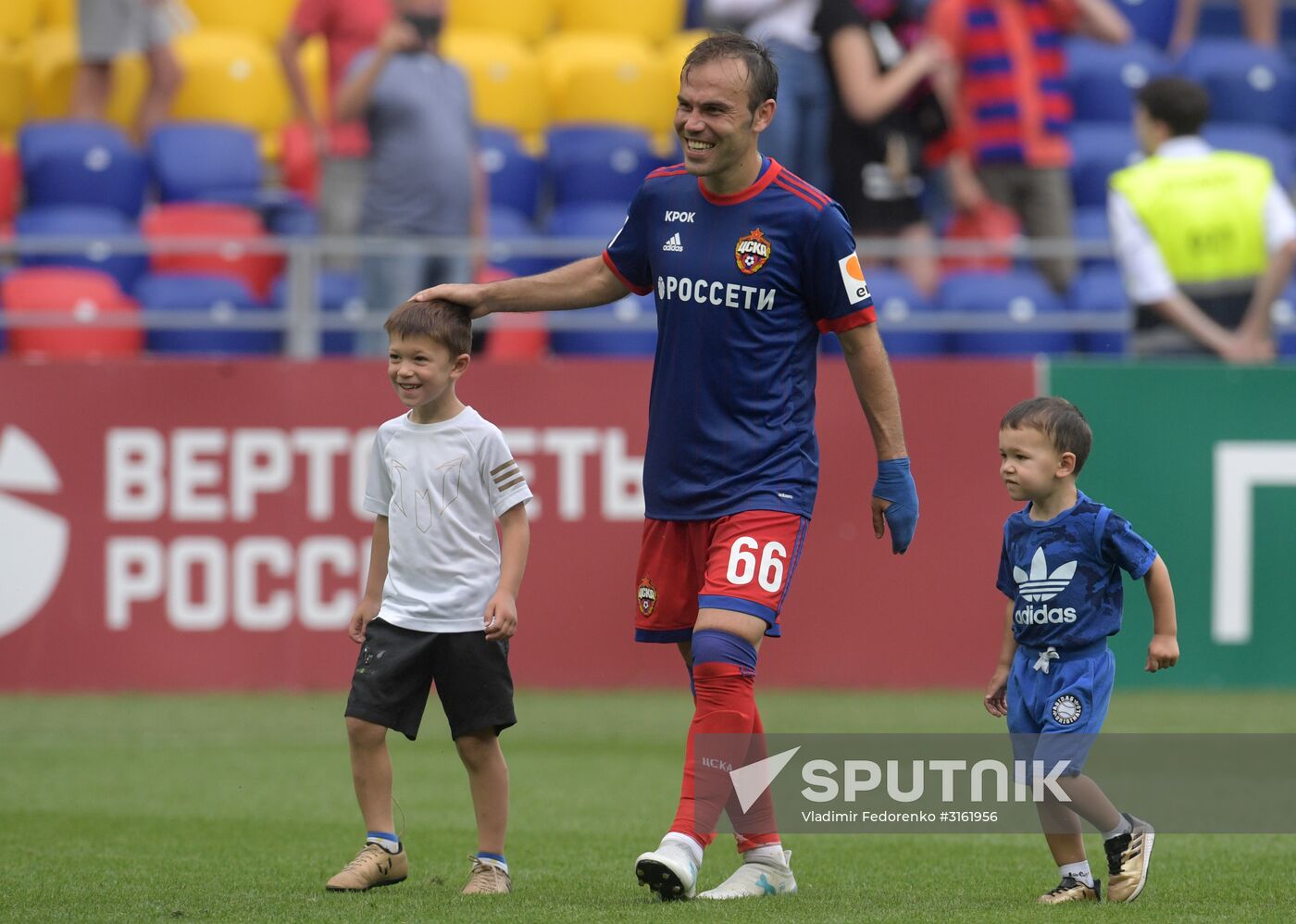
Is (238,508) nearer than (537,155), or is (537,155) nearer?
(238,508)

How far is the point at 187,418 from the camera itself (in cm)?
1018

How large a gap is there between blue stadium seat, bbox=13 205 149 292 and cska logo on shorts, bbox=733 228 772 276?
7.31 metres

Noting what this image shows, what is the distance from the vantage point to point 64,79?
13.1 meters

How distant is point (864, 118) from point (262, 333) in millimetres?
3713

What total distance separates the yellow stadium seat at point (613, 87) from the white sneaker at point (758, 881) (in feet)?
30.7

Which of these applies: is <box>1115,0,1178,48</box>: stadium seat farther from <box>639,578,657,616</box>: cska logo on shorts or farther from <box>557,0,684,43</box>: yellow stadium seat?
<box>639,578,657,616</box>: cska logo on shorts

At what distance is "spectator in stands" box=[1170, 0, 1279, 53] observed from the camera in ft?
48.9

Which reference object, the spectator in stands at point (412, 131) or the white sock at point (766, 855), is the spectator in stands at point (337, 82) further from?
the white sock at point (766, 855)


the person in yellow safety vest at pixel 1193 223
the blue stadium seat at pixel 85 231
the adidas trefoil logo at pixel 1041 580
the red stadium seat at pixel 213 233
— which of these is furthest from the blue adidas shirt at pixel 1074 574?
the blue stadium seat at pixel 85 231

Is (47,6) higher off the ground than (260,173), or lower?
higher

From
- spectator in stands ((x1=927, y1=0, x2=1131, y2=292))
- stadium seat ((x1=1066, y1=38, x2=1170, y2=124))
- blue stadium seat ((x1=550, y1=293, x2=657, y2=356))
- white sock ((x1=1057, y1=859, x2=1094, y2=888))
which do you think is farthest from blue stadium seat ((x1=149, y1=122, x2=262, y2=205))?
white sock ((x1=1057, y1=859, x2=1094, y2=888))

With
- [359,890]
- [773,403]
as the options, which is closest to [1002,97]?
[773,403]

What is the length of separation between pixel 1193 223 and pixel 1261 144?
4.47m

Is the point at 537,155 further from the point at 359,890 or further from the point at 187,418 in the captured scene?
the point at 359,890
